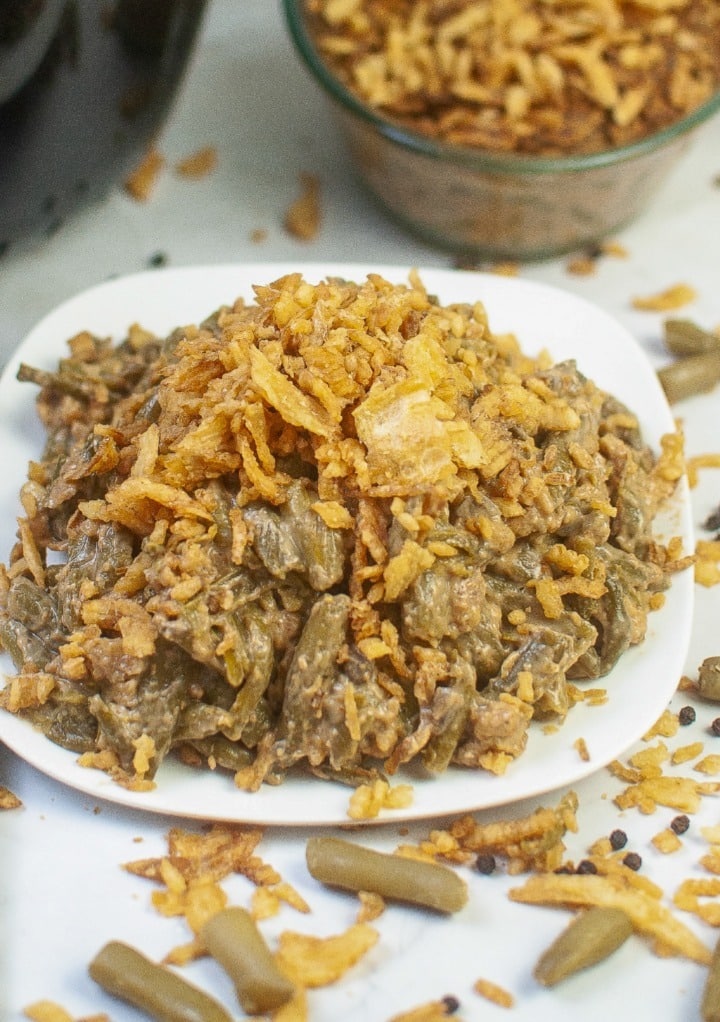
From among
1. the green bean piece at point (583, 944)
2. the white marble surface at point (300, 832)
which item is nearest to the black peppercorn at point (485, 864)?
the white marble surface at point (300, 832)

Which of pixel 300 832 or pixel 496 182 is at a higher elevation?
pixel 496 182

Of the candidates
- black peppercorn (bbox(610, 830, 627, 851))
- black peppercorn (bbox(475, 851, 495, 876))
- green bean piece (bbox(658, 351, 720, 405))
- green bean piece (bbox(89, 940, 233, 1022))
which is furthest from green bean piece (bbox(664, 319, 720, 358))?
green bean piece (bbox(89, 940, 233, 1022))

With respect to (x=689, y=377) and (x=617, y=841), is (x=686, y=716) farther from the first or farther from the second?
(x=689, y=377)

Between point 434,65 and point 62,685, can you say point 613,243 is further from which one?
point 62,685

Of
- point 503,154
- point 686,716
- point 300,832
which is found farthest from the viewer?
point 503,154

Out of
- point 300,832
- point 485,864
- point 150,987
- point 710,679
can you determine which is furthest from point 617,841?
point 150,987

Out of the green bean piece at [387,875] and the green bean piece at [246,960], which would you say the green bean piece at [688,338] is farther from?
the green bean piece at [246,960]
